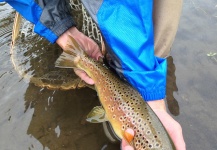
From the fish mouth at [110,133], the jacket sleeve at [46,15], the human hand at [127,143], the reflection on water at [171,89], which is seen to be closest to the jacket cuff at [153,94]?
the human hand at [127,143]

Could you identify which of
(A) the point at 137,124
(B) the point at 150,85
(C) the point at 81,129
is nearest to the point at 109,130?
(C) the point at 81,129

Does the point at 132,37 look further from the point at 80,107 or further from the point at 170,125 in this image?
the point at 80,107

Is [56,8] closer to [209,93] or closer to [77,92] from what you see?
[77,92]

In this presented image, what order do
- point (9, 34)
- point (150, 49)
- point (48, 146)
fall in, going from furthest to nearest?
1. point (9, 34)
2. point (48, 146)
3. point (150, 49)

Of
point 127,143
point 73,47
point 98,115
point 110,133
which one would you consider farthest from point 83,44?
point 127,143

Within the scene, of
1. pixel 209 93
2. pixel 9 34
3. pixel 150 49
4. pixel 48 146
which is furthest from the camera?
pixel 9 34

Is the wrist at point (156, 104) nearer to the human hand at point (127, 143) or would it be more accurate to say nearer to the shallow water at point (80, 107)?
the human hand at point (127, 143)
